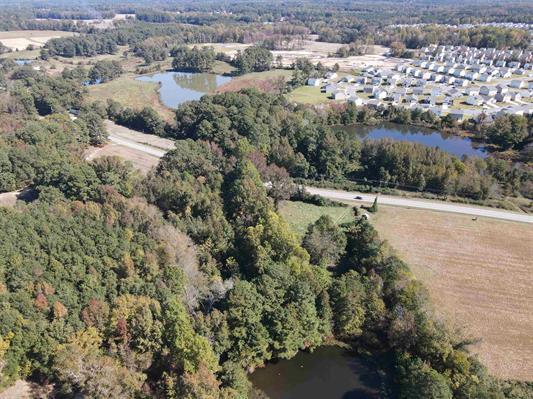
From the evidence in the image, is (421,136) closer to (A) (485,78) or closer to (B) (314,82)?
(B) (314,82)

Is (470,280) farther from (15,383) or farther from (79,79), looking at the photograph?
(79,79)

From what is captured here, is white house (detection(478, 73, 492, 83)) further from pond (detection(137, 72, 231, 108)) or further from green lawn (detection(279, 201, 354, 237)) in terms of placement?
green lawn (detection(279, 201, 354, 237))

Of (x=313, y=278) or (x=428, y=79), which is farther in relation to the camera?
(x=428, y=79)

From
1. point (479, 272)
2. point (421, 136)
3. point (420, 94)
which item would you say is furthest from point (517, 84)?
point (479, 272)

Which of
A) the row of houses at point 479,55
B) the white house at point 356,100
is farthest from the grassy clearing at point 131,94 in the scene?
the row of houses at point 479,55

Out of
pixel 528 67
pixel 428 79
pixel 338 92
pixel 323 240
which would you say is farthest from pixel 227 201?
pixel 528 67

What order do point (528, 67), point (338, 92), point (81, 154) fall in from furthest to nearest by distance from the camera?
point (528, 67), point (338, 92), point (81, 154)

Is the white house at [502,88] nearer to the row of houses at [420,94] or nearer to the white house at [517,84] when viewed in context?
the row of houses at [420,94]
